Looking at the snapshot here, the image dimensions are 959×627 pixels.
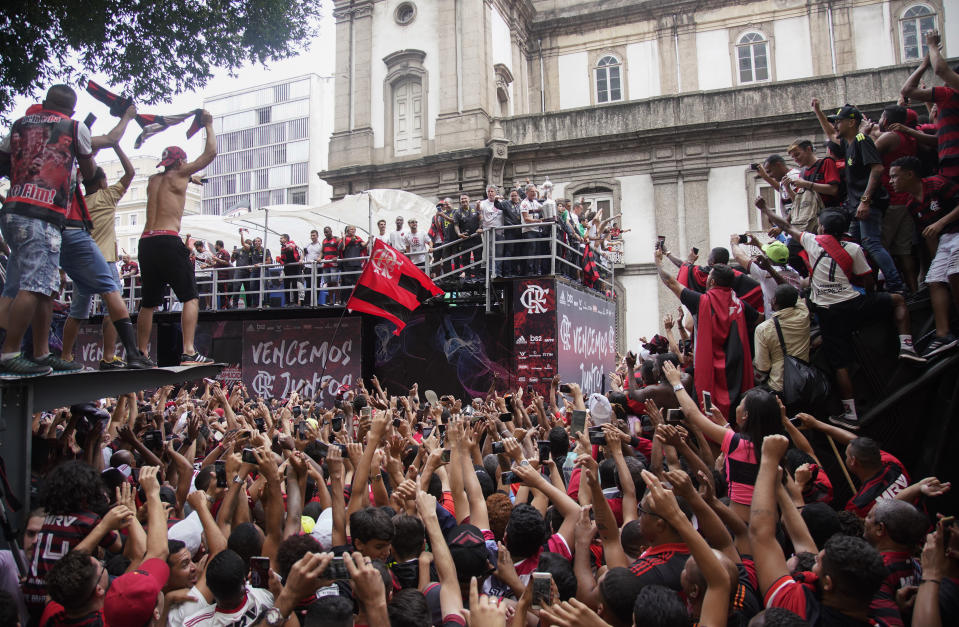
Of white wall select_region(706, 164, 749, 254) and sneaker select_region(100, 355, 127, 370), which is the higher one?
white wall select_region(706, 164, 749, 254)

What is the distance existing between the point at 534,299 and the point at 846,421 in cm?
735

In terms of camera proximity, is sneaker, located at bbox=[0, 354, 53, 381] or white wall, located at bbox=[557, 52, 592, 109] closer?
sneaker, located at bbox=[0, 354, 53, 381]

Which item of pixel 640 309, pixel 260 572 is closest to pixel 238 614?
pixel 260 572

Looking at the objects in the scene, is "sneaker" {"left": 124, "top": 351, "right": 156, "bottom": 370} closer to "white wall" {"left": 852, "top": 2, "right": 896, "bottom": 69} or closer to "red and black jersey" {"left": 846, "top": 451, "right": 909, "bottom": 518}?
"red and black jersey" {"left": 846, "top": 451, "right": 909, "bottom": 518}

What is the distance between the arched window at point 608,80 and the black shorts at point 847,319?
23.7 meters

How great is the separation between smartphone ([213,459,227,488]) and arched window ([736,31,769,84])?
2610 cm

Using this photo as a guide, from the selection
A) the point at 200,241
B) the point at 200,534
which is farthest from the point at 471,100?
the point at 200,534

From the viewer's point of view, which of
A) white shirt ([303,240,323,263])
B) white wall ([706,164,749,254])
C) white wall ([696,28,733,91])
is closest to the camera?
white shirt ([303,240,323,263])

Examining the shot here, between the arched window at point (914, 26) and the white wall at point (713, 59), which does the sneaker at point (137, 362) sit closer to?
the white wall at point (713, 59)

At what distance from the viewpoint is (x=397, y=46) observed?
26.1m

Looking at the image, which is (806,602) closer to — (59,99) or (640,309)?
(59,99)

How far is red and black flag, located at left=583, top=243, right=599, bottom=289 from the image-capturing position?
1502cm

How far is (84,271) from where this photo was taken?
5.22 m

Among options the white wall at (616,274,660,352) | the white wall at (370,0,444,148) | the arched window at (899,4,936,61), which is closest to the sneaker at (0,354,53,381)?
the white wall at (616,274,660,352)
